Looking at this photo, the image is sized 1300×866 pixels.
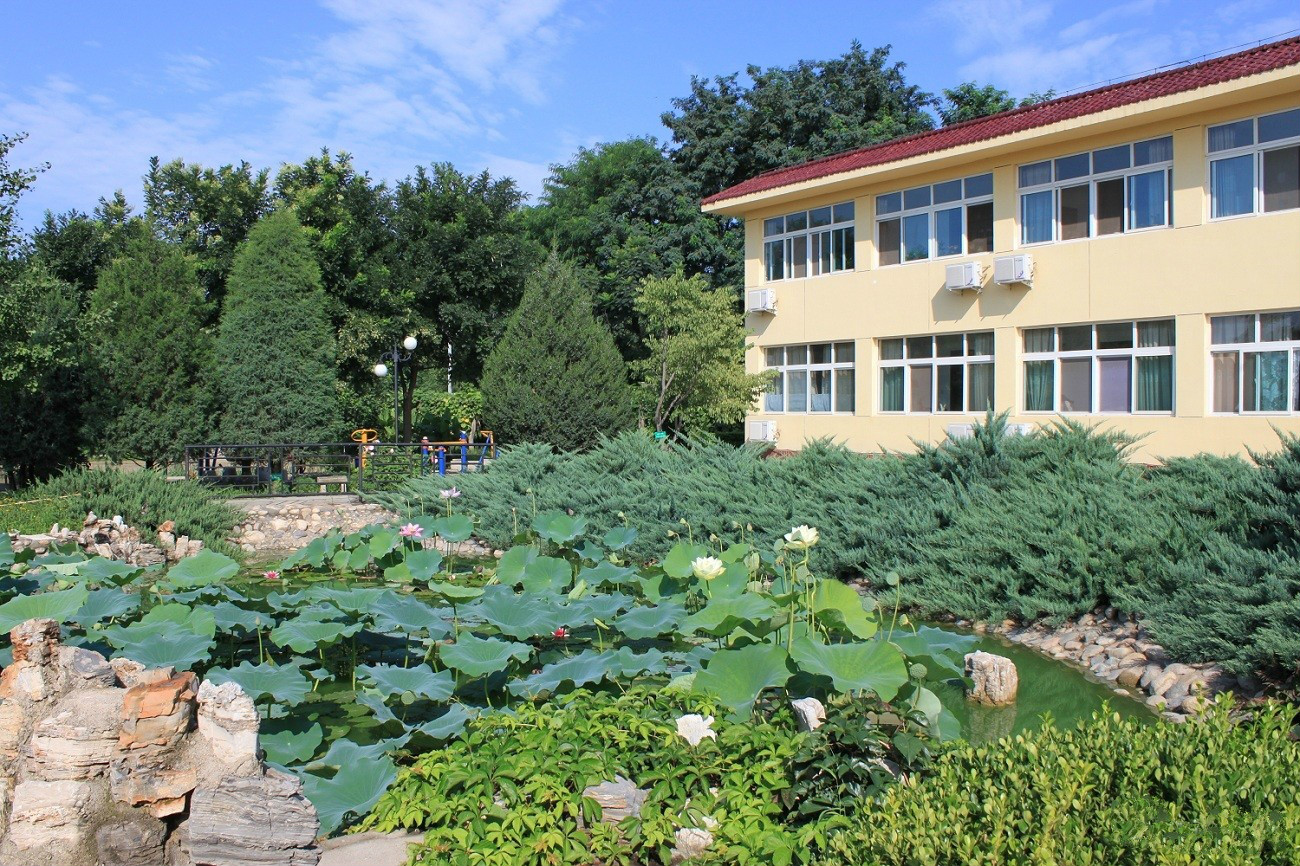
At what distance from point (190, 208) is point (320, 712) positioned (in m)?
26.4

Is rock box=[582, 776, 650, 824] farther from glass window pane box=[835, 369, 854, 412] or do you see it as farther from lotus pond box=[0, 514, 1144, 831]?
glass window pane box=[835, 369, 854, 412]

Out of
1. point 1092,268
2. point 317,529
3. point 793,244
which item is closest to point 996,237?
point 1092,268

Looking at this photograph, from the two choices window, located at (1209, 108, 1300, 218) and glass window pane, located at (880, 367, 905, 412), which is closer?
window, located at (1209, 108, 1300, 218)

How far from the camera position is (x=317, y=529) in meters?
16.3

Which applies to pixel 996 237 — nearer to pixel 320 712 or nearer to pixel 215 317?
pixel 320 712

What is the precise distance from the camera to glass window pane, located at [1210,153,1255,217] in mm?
14383

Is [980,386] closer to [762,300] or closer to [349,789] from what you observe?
[762,300]

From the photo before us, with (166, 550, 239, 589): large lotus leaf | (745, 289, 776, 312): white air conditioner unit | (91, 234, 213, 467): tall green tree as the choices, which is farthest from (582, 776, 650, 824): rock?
(91, 234, 213, 467): tall green tree

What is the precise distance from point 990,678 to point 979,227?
13.4 meters

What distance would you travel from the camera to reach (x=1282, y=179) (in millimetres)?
14070

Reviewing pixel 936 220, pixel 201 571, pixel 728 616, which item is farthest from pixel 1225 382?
pixel 201 571

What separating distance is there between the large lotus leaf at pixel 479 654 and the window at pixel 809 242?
52.9ft

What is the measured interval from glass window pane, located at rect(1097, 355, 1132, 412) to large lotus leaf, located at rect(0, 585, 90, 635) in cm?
1504

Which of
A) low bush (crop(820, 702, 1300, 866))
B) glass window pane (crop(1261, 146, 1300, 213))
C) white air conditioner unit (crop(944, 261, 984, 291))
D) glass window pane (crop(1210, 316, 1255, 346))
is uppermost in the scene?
glass window pane (crop(1261, 146, 1300, 213))
